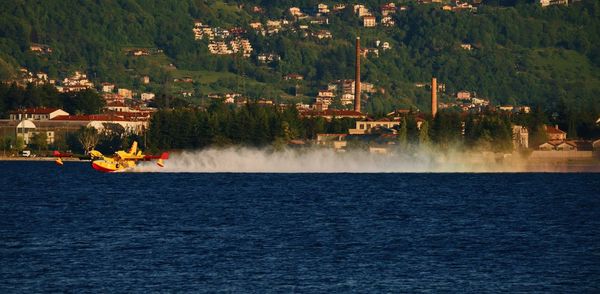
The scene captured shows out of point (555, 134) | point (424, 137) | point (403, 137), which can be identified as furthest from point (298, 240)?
point (555, 134)

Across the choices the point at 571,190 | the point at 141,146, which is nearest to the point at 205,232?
the point at 571,190

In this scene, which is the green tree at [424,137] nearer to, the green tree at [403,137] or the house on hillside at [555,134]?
the green tree at [403,137]

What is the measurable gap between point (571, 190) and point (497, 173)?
42.0 meters

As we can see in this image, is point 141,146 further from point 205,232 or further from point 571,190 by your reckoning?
point 205,232

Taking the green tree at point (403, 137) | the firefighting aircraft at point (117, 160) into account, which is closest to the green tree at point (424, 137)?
the green tree at point (403, 137)

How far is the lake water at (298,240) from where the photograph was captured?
5050 cm

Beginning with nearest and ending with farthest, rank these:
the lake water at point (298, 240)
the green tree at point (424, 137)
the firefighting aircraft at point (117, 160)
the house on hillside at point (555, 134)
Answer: the lake water at point (298, 240) → the firefighting aircraft at point (117, 160) → the green tree at point (424, 137) → the house on hillside at point (555, 134)

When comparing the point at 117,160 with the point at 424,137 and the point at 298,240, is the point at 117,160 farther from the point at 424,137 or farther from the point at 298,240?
the point at 298,240

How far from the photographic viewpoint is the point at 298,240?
63906mm

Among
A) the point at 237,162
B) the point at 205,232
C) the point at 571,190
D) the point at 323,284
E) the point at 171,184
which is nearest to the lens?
the point at 323,284

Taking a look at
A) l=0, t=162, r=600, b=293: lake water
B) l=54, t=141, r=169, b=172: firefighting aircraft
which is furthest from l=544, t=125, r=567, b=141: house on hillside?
l=0, t=162, r=600, b=293: lake water

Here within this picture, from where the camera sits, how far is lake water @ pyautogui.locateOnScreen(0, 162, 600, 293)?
50.5 metres

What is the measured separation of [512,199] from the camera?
100625mm

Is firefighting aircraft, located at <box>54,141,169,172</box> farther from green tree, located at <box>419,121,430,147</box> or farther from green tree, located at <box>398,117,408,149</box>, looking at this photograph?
green tree, located at <box>398,117,408,149</box>
